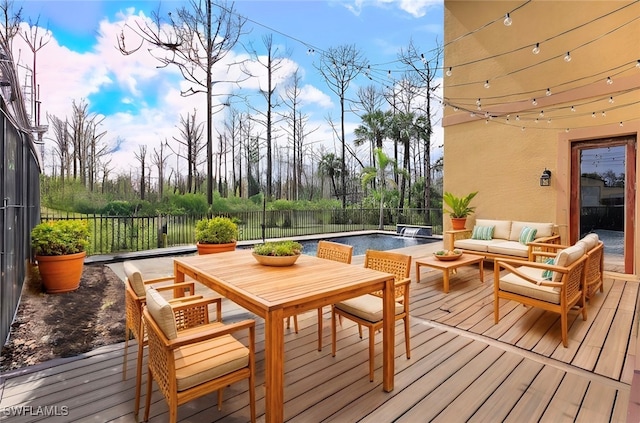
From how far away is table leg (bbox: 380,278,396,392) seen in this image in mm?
2090

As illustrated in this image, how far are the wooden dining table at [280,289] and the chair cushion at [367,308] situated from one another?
0.48 ft

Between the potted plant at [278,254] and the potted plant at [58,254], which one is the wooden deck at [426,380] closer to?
the potted plant at [278,254]

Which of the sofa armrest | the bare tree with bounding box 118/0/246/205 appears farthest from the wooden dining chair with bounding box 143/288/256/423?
the bare tree with bounding box 118/0/246/205

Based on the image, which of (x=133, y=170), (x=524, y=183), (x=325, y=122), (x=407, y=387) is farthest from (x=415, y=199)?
(x=407, y=387)

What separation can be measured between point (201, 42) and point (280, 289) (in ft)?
33.0

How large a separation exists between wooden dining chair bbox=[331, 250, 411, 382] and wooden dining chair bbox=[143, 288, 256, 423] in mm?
911

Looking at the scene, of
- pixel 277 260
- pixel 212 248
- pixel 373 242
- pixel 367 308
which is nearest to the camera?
pixel 367 308

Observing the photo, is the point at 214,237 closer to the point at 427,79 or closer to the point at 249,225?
the point at 249,225

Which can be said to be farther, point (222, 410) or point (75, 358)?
point (75, 358)

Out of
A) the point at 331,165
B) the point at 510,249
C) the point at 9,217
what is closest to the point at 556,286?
the point at 510,249

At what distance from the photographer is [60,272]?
4.05 metres

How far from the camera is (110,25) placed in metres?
8.31

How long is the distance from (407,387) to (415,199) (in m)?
12.7

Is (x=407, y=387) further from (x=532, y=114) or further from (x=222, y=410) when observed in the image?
(x=532, y=114)
